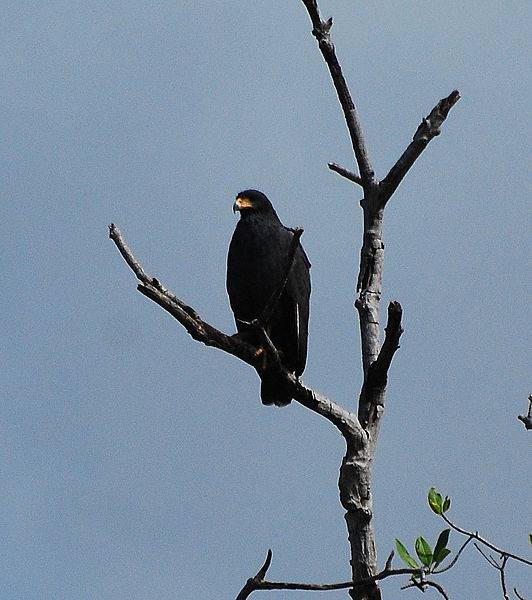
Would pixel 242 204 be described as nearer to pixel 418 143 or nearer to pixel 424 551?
pixel 418 143

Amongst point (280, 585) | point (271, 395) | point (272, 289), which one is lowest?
point (280, 585)

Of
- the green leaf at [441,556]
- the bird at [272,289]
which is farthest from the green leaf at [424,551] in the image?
the bird at [272,289]

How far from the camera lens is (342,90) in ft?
16.2

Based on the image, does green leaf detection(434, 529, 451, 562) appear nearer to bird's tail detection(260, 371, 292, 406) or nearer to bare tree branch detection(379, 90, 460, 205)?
bare tree branch detection(379, 90, 460, 205)

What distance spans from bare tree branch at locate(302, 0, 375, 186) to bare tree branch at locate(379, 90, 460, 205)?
10 centimetres

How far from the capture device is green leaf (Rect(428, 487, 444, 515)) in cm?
458

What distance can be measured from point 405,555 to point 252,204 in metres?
3.44

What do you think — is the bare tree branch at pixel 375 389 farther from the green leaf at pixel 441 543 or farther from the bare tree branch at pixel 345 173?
the bare tree branch at pixel 345 173

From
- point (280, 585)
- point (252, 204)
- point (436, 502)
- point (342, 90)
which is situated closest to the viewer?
point (280, 585)

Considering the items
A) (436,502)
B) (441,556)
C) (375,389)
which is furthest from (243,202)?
(441,556)

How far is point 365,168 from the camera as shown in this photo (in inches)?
195

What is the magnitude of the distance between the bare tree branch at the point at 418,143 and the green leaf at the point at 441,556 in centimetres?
151

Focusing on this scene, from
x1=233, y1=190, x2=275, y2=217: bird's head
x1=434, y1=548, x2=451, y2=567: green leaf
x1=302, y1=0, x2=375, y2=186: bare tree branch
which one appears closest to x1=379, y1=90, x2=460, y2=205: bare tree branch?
x1=302, y1=0, x2=375, y2=186: bare tree branch

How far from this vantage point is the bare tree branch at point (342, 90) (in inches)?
193
